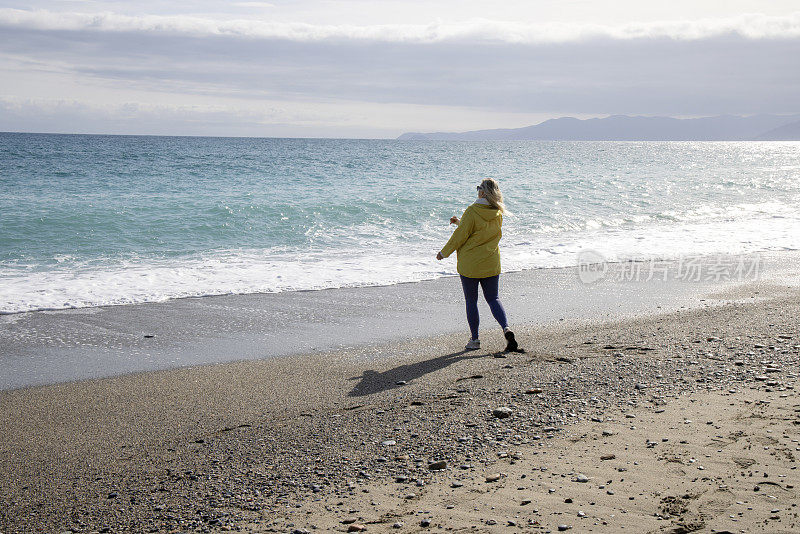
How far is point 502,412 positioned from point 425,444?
0.76m

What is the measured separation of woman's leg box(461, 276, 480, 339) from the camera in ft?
23.7

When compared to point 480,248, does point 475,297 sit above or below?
below

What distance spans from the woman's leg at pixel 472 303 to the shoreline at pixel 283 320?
2.48 ft

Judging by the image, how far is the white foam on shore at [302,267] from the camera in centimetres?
1012

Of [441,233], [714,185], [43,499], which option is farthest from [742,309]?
Answer: [714,185]

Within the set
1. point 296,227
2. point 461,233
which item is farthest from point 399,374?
point 296,227

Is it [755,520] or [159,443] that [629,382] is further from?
[159,443]

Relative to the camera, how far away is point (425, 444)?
4.37 metres

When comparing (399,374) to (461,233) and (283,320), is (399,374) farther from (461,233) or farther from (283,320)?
(283,320)

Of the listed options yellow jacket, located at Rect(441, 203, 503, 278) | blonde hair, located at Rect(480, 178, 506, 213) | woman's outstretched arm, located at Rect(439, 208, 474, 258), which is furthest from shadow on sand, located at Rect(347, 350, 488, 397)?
blonde hair, located at Rect(480, 178, 506, 213)

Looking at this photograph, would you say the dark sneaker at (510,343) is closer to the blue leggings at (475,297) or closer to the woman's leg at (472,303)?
the blue leggings at (475,297)

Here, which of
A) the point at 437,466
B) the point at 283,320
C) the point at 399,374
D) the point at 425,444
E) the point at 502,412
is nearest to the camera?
the point at 437,466

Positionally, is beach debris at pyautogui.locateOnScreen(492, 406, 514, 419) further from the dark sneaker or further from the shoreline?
the shoreline

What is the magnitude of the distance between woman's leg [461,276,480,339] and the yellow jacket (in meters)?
0.11
